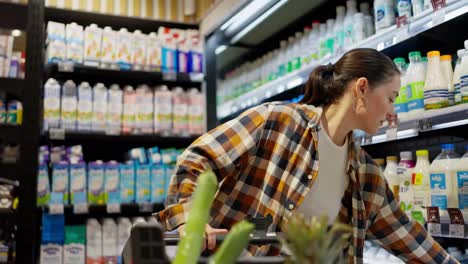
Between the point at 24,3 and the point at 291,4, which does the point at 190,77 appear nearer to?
the point at 291,4

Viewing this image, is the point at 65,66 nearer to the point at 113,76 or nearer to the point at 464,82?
the point at 113,76

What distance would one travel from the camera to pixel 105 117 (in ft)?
12.1

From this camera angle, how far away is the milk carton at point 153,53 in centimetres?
384

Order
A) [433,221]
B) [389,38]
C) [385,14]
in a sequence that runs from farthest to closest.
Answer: [385,14]
[389,38]
[433,221]

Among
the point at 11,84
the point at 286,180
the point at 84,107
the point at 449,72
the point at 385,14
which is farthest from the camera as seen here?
the point at 84,107

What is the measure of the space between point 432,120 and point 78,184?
235 centimetres

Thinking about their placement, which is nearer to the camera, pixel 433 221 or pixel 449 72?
pixel 433 221

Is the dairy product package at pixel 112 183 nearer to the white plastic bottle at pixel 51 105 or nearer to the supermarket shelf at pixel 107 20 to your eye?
the white plastic bottle at pixel 51 105

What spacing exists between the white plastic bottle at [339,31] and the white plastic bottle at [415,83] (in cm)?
37

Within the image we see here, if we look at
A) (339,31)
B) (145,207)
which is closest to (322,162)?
(339,31)

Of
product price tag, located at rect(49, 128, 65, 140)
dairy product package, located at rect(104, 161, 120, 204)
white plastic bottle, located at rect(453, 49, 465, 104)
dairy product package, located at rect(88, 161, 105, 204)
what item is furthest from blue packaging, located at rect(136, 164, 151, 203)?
white plastic bottle, located at rect(453, 49, 465, 104)

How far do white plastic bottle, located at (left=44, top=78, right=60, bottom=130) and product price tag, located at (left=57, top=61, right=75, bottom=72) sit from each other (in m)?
0.13

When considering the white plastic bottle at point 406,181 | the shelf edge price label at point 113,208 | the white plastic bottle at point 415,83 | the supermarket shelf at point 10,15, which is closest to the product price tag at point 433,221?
the white plastic bottle at point 406,181

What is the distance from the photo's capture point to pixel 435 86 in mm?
2199
